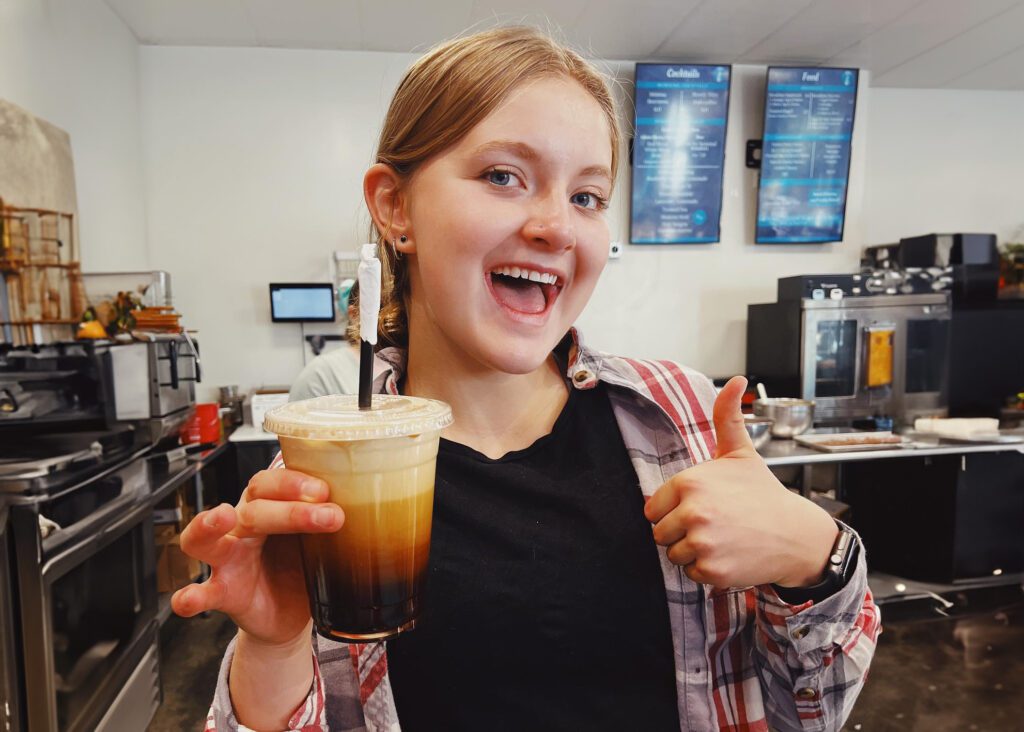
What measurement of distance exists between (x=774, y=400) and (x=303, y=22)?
366 cm

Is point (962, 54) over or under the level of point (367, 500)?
over

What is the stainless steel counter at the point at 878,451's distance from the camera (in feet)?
10.3

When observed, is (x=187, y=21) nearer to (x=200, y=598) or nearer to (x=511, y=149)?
(x=511, y=149)

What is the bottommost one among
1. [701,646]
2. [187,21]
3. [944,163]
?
[701,646]

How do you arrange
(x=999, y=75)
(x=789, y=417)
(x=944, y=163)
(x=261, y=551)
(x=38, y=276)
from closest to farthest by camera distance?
(x=261, y=551) < (x=38, y=276) < (x=789, y=417) < (x=999, y=75) < (x=944, y=163)

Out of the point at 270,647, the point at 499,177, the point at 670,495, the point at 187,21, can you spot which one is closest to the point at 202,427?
the point at 187,21

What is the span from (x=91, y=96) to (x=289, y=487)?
365 cm

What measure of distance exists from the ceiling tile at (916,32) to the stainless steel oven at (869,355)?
1709 millimetres

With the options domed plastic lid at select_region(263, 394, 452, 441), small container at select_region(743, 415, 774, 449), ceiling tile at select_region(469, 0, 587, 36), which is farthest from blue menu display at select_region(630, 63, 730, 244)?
domed plastic lid at select_region(263, 394, 452, 441)

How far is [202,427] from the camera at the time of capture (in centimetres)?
328

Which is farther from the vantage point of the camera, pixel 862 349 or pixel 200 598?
pixel 862 349

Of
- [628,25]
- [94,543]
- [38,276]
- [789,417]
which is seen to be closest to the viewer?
[94,543]

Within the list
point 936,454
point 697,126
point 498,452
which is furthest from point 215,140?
point 936,454

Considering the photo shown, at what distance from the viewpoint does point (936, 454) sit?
334 cm
